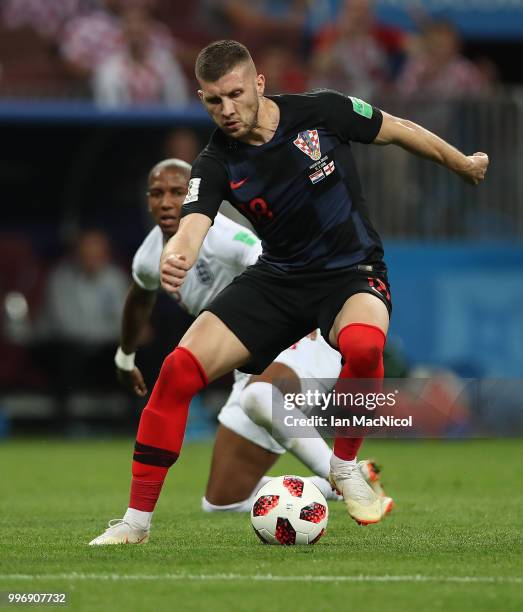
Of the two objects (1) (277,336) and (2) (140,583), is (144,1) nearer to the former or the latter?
(1) (277,336)

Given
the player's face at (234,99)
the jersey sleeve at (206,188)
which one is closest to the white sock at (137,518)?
the jersey sleeve at (206,188)

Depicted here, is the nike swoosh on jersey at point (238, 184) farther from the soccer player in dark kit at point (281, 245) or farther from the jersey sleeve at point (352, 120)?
the jersey sleeve at point (352, 120)

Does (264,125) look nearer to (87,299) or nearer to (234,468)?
(234,468)

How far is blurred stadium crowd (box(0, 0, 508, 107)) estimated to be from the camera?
14.9 m

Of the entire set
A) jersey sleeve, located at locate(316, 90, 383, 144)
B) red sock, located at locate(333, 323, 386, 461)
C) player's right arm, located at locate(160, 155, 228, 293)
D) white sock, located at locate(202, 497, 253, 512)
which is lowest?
white sock, located at locate(202, 497, 253, 512)

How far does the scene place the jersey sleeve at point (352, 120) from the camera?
21.8ft

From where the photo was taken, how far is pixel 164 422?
6305mm

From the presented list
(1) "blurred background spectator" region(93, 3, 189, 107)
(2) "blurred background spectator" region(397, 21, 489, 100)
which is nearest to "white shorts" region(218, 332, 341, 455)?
(1) "blurred background spectator" region(93, 3, 189, 107)

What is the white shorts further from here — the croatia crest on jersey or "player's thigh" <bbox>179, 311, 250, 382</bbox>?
the croatia crest on jersey

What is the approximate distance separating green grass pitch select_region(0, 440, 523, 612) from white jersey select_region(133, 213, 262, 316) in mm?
1335

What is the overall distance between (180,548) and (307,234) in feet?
5.22

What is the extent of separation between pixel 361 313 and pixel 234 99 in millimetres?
1136

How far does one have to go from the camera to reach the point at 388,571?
5449 mm

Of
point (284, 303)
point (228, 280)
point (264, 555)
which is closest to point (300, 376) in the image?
point (228, 280)
